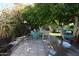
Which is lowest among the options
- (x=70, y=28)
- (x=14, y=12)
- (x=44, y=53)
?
(x=44, y=53)

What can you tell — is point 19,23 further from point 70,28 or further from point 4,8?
point 70,28

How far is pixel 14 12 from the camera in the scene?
262 centimetres

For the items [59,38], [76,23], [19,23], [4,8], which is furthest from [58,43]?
[4,8]

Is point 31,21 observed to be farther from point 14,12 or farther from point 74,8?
point 74,8

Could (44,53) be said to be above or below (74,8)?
below

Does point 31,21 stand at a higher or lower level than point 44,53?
higher

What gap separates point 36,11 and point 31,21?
0.39 ft

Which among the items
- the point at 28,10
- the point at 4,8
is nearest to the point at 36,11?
the point at 28,10

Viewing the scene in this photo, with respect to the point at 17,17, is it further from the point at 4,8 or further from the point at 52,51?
the point at 52,51

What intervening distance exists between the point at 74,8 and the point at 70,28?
0.70ft

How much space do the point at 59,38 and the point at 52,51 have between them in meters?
0.16

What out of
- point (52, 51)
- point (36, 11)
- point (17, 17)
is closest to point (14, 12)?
point (17, 17)

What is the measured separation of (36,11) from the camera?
8.67 ft

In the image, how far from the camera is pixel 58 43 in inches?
105
